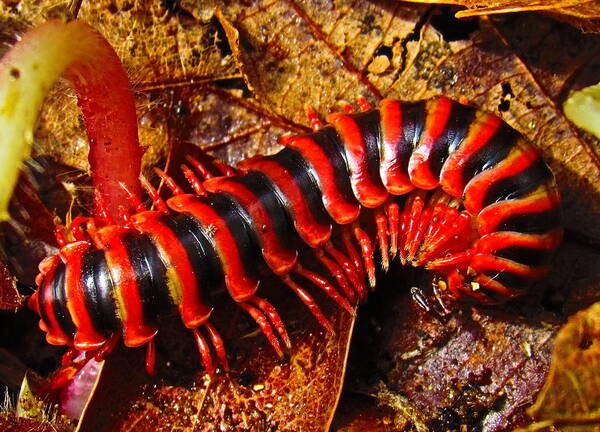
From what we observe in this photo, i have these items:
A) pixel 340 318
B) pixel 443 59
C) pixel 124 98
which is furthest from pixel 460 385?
pixel 124 98

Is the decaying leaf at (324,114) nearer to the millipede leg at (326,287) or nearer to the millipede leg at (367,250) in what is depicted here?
the millipede leg at (326,287)

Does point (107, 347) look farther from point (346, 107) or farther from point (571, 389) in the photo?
point (571, 389)

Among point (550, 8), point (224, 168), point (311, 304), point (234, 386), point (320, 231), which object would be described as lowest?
point (234, 386)

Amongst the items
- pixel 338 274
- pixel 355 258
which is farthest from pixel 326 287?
pixel 355 258

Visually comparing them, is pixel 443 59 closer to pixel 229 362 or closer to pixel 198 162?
pixel 198 162

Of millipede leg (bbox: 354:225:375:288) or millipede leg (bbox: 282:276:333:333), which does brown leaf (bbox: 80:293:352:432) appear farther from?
millipede leg (bbox: 354:225:375:288)

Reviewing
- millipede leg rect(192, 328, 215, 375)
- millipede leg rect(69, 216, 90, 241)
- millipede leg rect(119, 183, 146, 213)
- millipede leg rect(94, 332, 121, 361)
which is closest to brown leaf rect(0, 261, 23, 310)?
millipede leg rect(69, 216, 90, 241)
